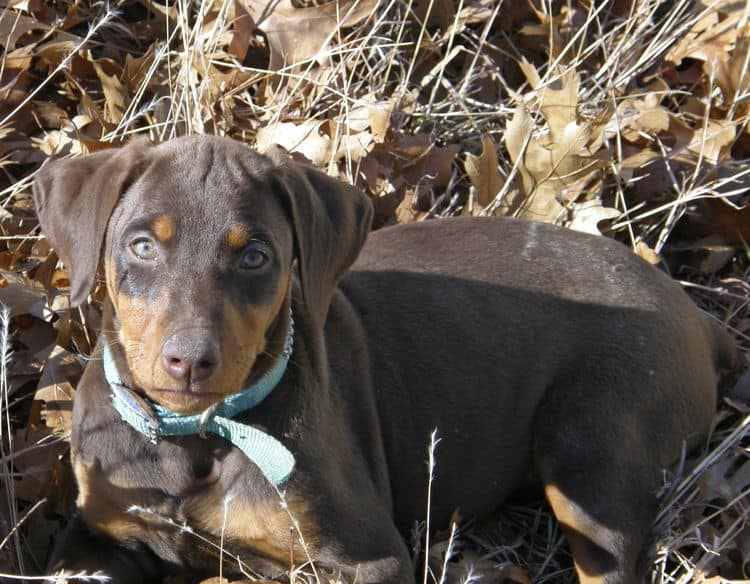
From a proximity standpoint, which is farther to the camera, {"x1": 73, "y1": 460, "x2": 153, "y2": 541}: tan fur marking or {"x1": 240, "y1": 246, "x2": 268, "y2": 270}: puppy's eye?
{"x1": 73, "y1": 460, "x2": 153, "y2": 541}: tan fur marking

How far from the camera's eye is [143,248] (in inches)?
129

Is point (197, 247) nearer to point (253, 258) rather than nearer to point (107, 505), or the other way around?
point (253, 258)

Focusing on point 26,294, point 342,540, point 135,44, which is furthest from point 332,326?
point 135,44

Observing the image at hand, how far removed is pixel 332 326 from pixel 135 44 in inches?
100

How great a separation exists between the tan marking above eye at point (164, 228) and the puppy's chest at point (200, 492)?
2.29ft

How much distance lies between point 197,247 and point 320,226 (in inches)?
18.4

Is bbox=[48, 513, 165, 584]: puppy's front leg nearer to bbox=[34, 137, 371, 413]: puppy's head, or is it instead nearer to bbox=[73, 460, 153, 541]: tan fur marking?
bbox=[73, 460, 153, 541]: tan fur marking

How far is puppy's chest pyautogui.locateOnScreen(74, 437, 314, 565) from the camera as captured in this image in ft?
11.7

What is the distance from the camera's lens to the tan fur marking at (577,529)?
13.7 feet

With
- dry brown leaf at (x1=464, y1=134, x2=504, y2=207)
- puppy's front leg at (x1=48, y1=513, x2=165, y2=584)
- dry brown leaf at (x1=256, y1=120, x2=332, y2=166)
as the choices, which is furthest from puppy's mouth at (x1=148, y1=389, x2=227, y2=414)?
dry brown leaf at (x1=464, y1=134, x2=504, y2=207)

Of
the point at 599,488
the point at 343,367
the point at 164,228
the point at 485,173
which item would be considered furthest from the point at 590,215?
the point at 164,228

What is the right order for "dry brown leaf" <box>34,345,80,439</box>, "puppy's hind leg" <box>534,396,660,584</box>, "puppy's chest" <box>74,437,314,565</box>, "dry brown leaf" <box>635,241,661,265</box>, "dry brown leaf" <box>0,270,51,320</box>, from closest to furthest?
"puppy's chest" <box>74,437,314,565</box>
"puppy's hind leg" <box>534,396,660,584</box>
"dry brown leaf" <box>34,345,80,439</box>
"dry brown leaf" <box>0,270,51,320</box>
"dry brown leaf" <box>635,241,661,265</box>

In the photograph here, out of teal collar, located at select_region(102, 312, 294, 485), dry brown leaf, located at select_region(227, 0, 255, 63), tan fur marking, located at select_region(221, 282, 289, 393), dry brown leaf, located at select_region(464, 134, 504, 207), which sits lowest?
dry brown leaf, located at select_region(464, 134, 504, 207)

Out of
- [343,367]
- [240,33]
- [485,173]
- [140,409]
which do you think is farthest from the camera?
[240,33]
